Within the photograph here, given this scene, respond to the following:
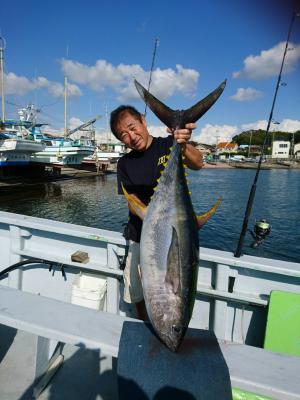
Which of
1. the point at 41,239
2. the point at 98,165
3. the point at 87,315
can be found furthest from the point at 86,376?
the point at 98,165

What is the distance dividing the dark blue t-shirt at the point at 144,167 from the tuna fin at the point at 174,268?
90 cm

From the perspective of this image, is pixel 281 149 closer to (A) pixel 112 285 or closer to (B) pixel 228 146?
(B) pixel 228 146

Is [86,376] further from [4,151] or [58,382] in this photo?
[4,151]

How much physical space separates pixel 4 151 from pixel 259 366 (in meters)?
25.7

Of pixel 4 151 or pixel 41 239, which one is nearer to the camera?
pixel 41 239

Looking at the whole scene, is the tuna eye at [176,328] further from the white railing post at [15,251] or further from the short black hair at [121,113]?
the white railing post at [15,251]

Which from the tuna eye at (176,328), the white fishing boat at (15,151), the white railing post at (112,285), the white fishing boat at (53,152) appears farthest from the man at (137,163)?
the white fishing boat at (53,152)

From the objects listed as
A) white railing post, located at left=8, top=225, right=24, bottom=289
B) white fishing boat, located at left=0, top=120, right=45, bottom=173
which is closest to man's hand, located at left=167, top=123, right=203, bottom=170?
white railing post, located at left=8, top=225, right=24, bottom=289

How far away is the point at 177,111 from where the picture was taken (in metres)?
2.01

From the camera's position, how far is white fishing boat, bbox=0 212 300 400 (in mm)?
1468

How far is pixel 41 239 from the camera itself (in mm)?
3283

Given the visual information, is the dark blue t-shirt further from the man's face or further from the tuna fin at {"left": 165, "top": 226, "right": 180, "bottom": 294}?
the tuna fin at {"left": 165, "top": 226, "right": 180, "bottom": 294}

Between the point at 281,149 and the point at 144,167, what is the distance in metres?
94.6

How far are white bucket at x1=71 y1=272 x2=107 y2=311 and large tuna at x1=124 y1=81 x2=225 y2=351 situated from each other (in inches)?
55.0
